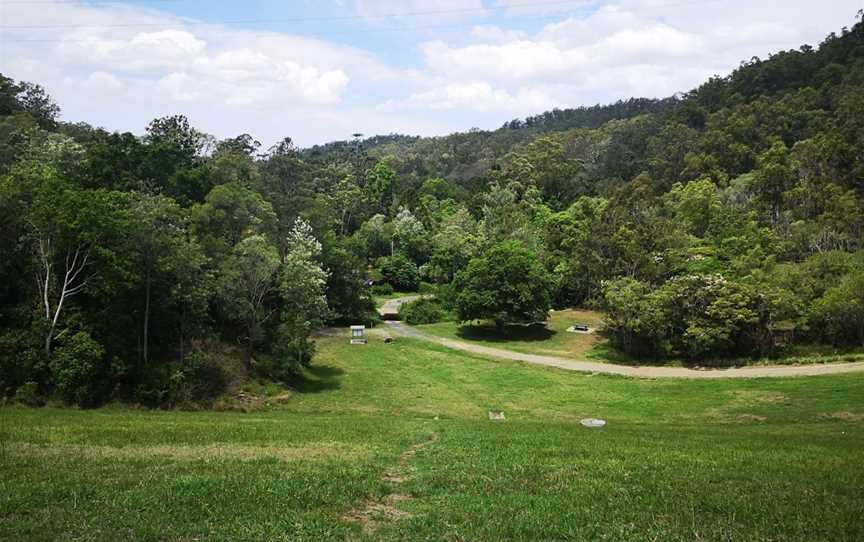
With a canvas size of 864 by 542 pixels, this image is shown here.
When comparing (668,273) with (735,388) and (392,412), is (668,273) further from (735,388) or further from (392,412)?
(392,412)

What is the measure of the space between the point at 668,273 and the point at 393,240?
41.7 metres

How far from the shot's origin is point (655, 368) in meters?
45.6

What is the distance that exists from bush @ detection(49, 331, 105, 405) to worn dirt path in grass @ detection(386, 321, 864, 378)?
30.0m

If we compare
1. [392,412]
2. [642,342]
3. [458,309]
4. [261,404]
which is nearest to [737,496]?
[392,412]

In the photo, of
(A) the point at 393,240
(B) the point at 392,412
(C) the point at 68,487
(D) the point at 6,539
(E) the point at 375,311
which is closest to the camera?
(D) the point at 6,539

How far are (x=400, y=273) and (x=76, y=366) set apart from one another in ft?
186

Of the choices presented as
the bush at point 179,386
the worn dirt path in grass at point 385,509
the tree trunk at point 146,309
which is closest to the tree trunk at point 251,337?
the bush at point 179,386

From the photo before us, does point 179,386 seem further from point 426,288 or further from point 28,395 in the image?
point 426,288

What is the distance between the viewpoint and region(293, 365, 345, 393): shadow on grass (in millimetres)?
38625

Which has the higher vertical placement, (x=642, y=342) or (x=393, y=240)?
(x=393, y=240)

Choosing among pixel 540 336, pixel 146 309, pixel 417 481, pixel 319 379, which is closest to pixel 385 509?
pixel 417 481

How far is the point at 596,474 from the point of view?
1298 cm

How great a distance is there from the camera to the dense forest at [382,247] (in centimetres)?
2941

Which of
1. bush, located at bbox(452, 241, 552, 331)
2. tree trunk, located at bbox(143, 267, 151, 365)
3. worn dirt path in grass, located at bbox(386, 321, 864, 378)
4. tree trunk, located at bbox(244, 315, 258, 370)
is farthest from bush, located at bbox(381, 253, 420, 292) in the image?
tree trunk, located at bbox(143, 267, 151, 365)
